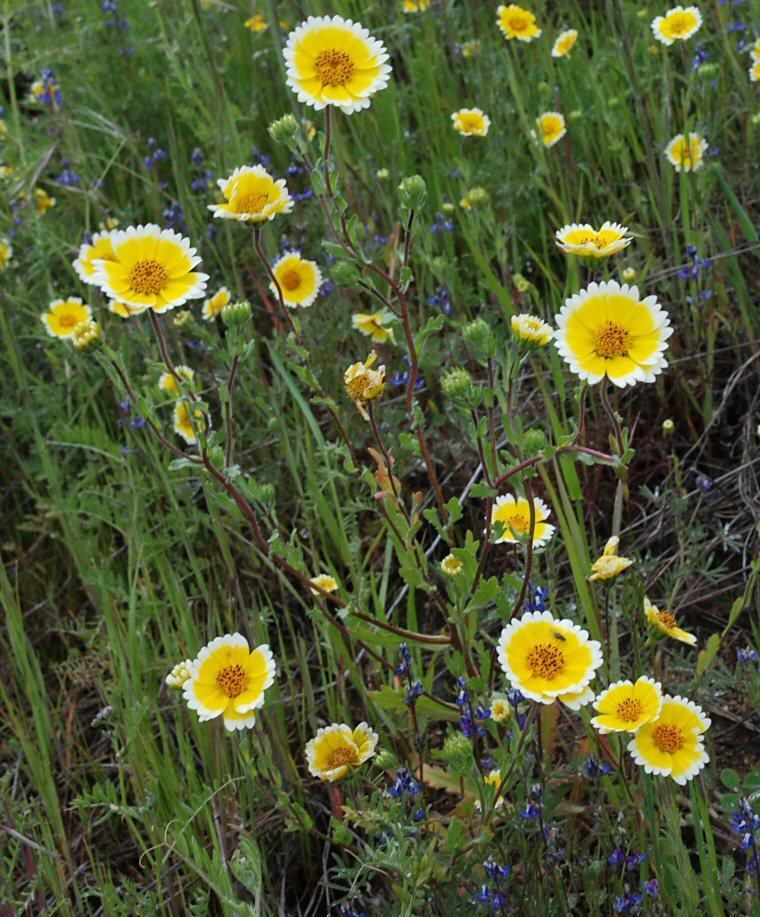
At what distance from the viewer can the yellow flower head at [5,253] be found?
8.82ft

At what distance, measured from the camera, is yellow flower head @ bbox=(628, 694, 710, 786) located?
4.53 ft

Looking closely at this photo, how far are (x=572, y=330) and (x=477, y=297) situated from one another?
3.74 ft

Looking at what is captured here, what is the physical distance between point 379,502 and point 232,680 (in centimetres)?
38

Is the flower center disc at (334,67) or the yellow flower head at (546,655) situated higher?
the flower center disc at (334,67)

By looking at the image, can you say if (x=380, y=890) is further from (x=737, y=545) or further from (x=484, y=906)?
(x=737, y=545)

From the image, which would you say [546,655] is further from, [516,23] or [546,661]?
[516,23]

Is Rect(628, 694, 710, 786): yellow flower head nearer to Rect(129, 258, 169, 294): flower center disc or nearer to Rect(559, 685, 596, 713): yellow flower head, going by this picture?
Rect(559, 685, 596, 713): yellow flower head

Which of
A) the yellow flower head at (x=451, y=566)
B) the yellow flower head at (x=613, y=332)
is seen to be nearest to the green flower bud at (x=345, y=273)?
the yellow flower head at (x=613, y=332)

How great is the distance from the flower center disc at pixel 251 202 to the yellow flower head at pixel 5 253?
1.23 m

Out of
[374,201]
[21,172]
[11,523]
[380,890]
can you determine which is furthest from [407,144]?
A: [380,890]

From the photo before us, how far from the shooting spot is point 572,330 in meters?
1.42

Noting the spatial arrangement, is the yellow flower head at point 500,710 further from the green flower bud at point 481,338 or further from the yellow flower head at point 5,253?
the yellow flower head at point 5,253

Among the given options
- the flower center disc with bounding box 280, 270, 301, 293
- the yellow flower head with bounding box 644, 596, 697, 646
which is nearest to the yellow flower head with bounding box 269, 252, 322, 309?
the flower center disc with bounding box 280, 270, 301, 293

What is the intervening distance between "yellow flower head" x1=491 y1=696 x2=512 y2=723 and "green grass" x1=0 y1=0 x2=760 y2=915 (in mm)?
18
